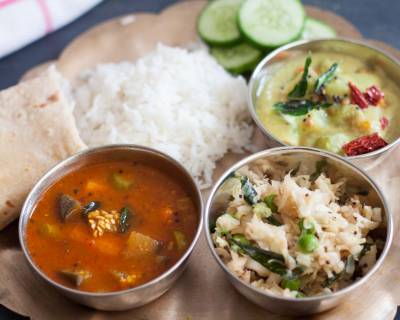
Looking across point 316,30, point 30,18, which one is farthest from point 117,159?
point 316,30

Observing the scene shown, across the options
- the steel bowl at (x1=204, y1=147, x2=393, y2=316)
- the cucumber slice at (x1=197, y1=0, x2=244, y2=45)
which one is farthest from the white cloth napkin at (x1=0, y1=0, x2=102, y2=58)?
the steel bowl at (x1=204, y1=147, x2=393, y2=316)

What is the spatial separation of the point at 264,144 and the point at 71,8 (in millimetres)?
2580

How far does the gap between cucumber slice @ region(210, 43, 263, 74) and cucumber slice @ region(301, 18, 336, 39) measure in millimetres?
495

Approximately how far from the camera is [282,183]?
3.86m

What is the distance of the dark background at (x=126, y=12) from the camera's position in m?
5.84

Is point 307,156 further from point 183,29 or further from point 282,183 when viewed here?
point 183,29

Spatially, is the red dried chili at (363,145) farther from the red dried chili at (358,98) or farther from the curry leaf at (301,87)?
the curry leaf at (301,87)

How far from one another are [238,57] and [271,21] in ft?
1.44

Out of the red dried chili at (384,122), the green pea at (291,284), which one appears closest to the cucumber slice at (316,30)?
the red dried chili at (384,122)

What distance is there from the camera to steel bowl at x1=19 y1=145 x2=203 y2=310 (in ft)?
11.6

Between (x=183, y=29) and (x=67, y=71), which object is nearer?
(x=67, y=71)

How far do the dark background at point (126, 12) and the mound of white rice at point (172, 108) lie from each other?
2.78 feet

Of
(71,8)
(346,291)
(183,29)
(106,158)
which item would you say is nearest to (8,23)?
(71,8)

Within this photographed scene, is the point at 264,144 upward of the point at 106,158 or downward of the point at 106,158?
downward
